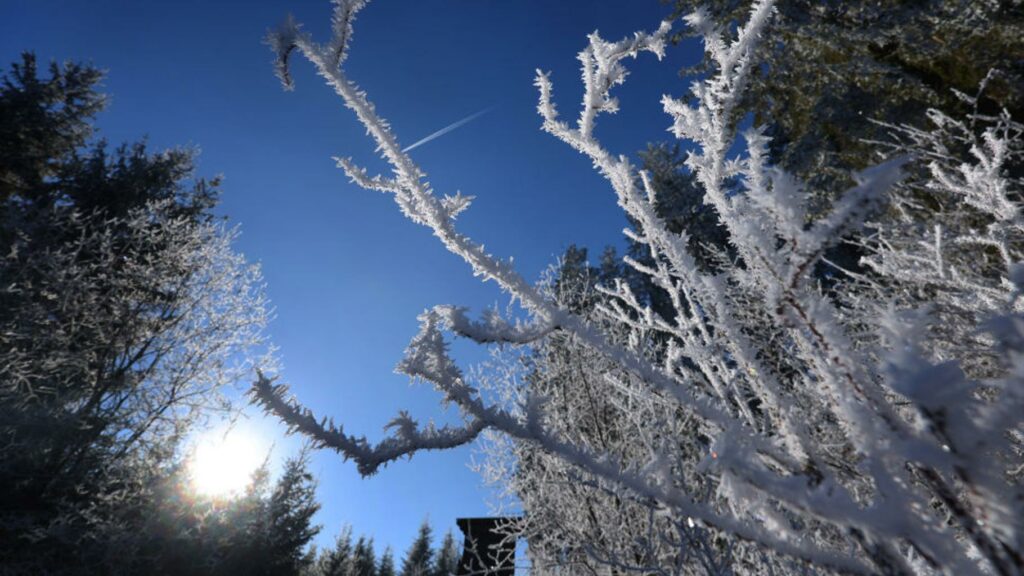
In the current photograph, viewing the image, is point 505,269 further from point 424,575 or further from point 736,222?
point 424,575

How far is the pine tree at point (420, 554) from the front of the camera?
35344 millimetres

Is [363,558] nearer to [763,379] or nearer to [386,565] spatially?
[386,565]

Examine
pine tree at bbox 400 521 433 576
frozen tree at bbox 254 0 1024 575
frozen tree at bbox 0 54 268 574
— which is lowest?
frozen tree at bbox 254 0 1024 575

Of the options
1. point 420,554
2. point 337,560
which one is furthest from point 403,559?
point 337,560

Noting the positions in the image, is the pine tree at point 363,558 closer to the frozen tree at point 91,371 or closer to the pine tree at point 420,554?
the pine tree at point 420,554

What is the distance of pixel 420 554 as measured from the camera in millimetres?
37312

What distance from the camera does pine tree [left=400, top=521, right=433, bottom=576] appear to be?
35.3 m

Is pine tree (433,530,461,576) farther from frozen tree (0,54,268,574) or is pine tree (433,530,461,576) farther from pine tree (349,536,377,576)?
frozen tree (0,54,268,574)

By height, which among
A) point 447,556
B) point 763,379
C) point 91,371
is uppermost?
point 447,556

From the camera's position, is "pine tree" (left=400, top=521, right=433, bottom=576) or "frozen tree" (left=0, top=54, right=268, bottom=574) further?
"pine tree" (left=400, top=521, right=433, bottom=576)

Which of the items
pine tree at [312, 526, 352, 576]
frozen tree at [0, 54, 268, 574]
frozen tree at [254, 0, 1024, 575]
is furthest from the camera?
pine tree at [312, 526, 352, 576]

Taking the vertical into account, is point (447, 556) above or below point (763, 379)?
above

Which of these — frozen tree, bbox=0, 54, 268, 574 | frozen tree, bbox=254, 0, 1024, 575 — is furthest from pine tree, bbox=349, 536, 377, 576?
frozen tree, bbox=254, 0, 1024, 575

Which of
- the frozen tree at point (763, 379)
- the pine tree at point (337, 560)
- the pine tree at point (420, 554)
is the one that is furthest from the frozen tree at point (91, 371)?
the pine tree at point (420, 554)
